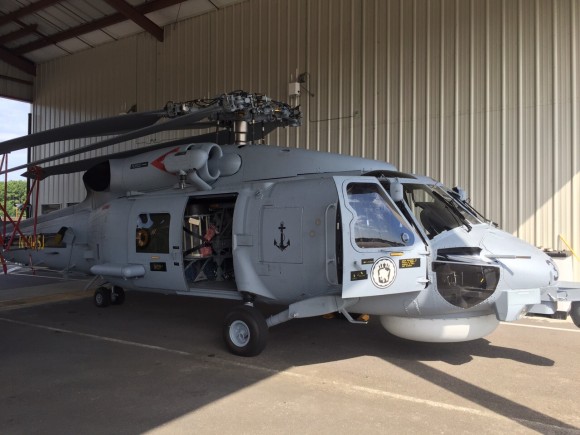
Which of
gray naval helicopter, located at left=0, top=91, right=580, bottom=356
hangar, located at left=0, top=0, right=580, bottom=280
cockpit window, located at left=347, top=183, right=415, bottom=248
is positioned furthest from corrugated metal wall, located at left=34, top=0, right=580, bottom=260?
cockpit window, located at left=347, top=183, right=415, bottom=248

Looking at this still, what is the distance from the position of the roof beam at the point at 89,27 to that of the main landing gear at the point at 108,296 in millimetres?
9733

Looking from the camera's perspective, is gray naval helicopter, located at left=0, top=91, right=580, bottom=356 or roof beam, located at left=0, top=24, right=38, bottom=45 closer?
gray naval helicopter, located at left=0, top=91, right=580, bottom=356

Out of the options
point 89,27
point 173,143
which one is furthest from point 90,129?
point 89,27

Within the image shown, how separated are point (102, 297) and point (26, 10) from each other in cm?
1274

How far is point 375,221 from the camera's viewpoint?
17.0 feet

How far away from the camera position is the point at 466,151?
34.1ft

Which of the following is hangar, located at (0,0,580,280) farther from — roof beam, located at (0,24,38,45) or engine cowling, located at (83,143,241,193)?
engine cowling, located at (83,143,241,193)

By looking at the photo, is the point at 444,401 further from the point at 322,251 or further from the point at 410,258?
the point at 322,251

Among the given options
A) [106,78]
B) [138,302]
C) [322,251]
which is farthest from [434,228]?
[106,78]

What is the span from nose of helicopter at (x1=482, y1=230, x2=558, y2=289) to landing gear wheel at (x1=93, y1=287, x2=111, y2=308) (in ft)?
23.7

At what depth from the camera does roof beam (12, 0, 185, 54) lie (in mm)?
14959

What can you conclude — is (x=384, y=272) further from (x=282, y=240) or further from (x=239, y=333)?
(x=239, y=333)

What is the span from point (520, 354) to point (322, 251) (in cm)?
303

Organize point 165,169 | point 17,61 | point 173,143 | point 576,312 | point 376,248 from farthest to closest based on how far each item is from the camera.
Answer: point 17,61 < point 173,143 < point 165,169 < point 376,248 < point 576,312
